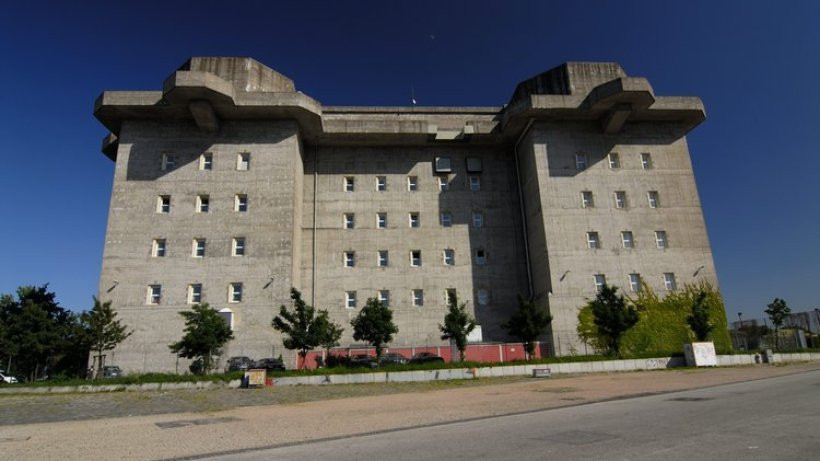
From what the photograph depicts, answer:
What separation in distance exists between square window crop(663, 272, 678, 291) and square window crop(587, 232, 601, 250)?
5943 mm

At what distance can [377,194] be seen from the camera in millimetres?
44031

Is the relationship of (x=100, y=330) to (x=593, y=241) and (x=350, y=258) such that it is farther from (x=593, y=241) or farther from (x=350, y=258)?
(x=593, y=241)

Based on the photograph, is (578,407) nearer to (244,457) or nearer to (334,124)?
(244,457)

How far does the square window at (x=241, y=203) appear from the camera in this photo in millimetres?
38781

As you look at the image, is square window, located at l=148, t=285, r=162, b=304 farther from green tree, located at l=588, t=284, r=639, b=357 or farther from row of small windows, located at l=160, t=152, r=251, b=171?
green tree, located at l=588, t=284, r=639, b=357

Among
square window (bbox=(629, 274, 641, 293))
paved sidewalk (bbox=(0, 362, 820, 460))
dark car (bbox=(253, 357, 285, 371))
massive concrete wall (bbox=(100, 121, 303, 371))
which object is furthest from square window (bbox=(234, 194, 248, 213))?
square window (bbox=(629, 274, 641, 293))

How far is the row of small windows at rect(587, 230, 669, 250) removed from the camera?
39.7 m

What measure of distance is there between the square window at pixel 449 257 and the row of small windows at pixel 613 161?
13303mm

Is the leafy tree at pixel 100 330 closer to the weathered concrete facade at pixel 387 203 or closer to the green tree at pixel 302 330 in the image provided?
the weathered concrete facade at pixel 387 203

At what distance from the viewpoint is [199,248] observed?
3778 centimetres

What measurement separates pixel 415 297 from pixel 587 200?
56.9 ft

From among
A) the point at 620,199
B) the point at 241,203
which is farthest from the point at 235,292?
the point at 620,199

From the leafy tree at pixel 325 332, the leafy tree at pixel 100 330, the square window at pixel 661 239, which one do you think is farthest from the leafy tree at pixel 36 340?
the square window at pixel 661 239

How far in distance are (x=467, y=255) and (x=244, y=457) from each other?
34910 mm
